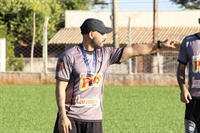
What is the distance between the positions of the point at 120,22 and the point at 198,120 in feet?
107

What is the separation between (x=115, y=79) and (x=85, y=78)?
14952 millimetres

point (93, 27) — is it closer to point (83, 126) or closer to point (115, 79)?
point (83, 126)

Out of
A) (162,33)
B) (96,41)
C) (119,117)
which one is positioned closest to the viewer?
(96,41)

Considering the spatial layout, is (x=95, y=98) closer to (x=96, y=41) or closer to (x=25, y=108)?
(x=96, y=41)

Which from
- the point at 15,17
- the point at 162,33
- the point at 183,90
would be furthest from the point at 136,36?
the point at 183,90

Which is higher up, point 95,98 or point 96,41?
point 96,41

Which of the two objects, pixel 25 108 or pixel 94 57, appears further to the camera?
pixel 25 108

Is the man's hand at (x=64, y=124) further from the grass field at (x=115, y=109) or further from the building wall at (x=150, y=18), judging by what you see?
the building wall at (x=150, y=18)

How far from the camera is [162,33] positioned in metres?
38.5

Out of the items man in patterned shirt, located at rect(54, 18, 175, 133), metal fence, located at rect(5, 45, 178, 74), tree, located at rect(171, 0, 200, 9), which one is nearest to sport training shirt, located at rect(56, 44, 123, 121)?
man in patterned shirt, located at rect(54, 18, 175, 133)

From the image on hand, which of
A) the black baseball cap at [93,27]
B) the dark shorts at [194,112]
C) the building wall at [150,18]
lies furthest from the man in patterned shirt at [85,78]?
the building wall at [150,18]

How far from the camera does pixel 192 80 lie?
7.86m

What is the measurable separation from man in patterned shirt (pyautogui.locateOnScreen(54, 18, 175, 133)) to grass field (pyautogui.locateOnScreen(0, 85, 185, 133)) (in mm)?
Answer: 4409

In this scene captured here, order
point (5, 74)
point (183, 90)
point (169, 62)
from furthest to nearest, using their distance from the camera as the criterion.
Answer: point (169, 62)
point (5, 74)
point (183, 90)
